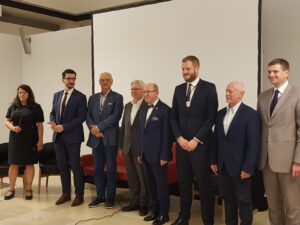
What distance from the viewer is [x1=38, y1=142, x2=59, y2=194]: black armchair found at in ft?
16.0

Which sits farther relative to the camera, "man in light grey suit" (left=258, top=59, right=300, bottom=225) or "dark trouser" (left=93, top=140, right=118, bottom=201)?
"dark trouser" (left=93, top=140, right=118, bottom=201)

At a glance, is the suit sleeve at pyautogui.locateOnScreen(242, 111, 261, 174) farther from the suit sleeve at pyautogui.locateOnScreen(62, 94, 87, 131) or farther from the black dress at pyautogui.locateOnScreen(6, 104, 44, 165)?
the black dress at pyautogui.locateOnScreen(6, 104, 44, 165)

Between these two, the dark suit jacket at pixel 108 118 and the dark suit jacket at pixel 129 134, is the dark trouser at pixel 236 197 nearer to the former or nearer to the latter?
the dark suit jacket at pixel 129 134

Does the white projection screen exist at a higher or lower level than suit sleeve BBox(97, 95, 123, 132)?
higher

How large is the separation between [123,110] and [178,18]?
4.75ft

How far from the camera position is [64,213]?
161 inches

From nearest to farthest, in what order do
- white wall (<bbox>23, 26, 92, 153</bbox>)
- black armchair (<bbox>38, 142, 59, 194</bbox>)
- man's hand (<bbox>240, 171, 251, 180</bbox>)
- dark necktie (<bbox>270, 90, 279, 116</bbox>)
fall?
dark necktie (<bbox>270, 90, 279, 116</bbox>) < man's hand (<bbox>240, 171, 251, 180</bbox>) < black armchair (<bbox>38, 142, 59, 194</bbox>) < white wall (<bbox>23, 26, 92, 153</bbox>)

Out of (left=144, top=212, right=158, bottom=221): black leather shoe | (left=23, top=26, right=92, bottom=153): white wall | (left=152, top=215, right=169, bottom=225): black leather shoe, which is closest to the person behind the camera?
(left=152, top=215, right=169, bottom=225): black leather shoe

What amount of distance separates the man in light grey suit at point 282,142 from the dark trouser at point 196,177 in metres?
0.56

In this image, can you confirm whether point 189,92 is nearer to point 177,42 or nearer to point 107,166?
point 107,166

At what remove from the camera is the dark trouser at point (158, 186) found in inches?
143

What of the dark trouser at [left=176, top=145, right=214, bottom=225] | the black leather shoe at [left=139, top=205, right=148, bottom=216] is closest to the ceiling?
the black leather shoe at [left=139, top=205, right=148, bottom=216]

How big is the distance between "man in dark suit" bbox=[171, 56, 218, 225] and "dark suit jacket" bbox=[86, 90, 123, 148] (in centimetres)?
91

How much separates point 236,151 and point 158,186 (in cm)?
99
